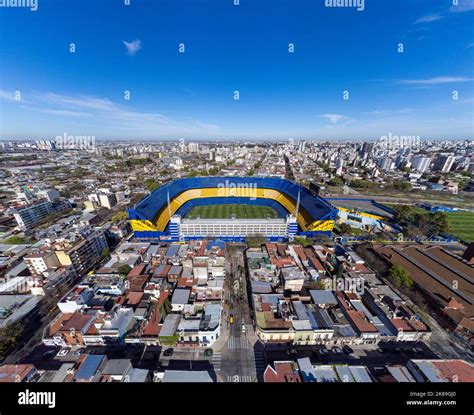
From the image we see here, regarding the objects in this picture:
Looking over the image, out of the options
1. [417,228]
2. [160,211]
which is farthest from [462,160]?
[160,211]

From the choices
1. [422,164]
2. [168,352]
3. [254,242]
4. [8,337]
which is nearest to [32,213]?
[8,337]

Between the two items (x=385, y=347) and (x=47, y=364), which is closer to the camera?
(x=47, y=364)

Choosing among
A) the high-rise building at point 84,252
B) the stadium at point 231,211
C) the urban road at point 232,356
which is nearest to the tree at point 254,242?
the stadium at point 231,211

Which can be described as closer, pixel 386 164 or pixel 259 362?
pixel 259 362

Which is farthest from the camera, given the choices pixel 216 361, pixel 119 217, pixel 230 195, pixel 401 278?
pixel 230 195

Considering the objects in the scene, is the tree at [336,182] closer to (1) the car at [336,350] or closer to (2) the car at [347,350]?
(2) the car at [347,350]

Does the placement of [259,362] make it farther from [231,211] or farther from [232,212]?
[231,211]
